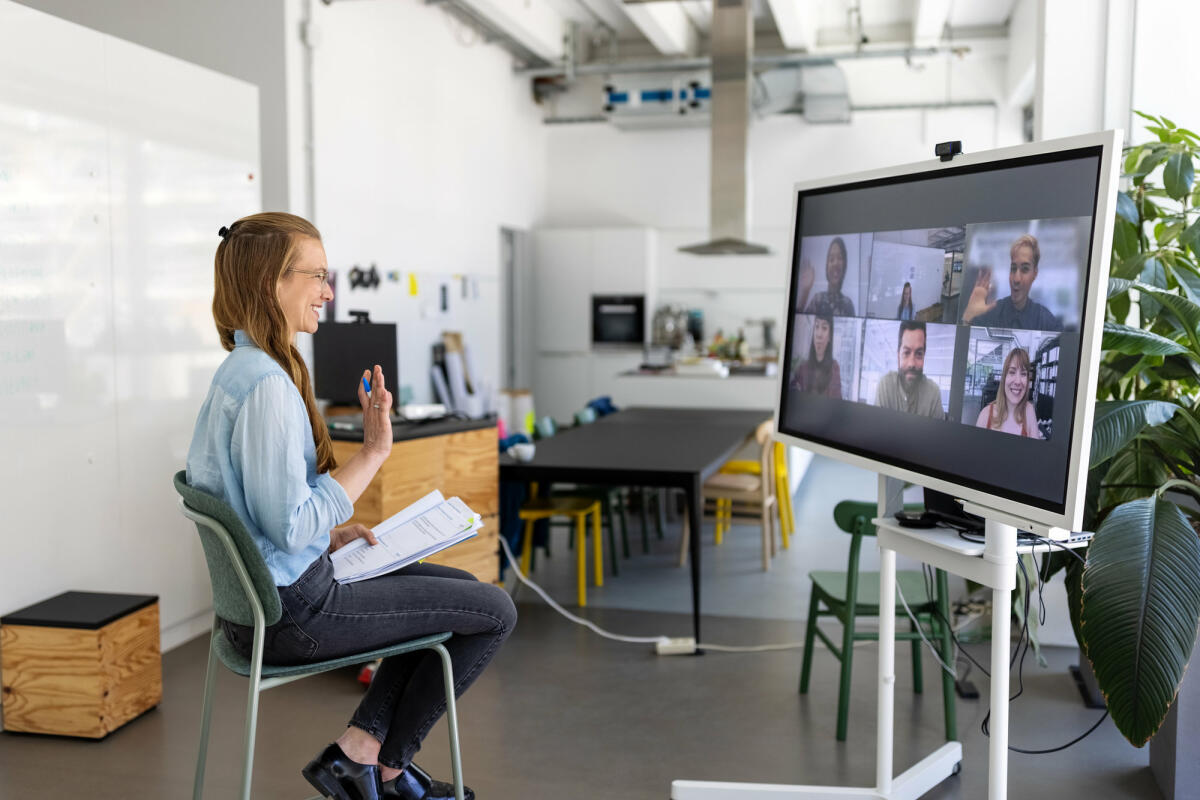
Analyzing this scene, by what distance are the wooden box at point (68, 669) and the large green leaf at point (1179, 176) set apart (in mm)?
3378

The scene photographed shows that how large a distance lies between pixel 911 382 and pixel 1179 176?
55.3 inches

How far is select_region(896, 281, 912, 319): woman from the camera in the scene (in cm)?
234

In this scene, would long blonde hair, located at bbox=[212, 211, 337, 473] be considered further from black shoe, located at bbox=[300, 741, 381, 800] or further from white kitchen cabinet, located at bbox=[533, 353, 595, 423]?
white kitchen cabinet, located at bbox=[533, 353, 595, 423]

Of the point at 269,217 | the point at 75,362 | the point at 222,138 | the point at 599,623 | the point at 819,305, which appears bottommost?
the point at 599,623

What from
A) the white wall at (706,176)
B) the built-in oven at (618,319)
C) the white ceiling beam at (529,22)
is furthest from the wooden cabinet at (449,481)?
the white wall at (706,176)

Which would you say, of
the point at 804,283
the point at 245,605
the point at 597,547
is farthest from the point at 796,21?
the point at 245,605

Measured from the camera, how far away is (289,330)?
2.21 metres

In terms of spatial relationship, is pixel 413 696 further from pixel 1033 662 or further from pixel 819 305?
pixel 1033 662

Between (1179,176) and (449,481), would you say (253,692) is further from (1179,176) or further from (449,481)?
(1179,176)

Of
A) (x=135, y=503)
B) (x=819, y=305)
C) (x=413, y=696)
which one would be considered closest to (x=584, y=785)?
(x=413, y=696)

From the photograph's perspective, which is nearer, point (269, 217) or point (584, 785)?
point (269, 217)

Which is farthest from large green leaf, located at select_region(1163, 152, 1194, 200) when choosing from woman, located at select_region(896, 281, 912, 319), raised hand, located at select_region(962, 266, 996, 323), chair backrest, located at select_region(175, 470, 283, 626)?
chair backrest, located at select_region(175, 470, 283, 626)

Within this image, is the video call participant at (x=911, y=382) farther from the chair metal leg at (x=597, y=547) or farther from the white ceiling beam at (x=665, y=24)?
the white ceiling beam at (x=665, y=24)

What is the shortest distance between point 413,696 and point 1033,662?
2.59 meters
